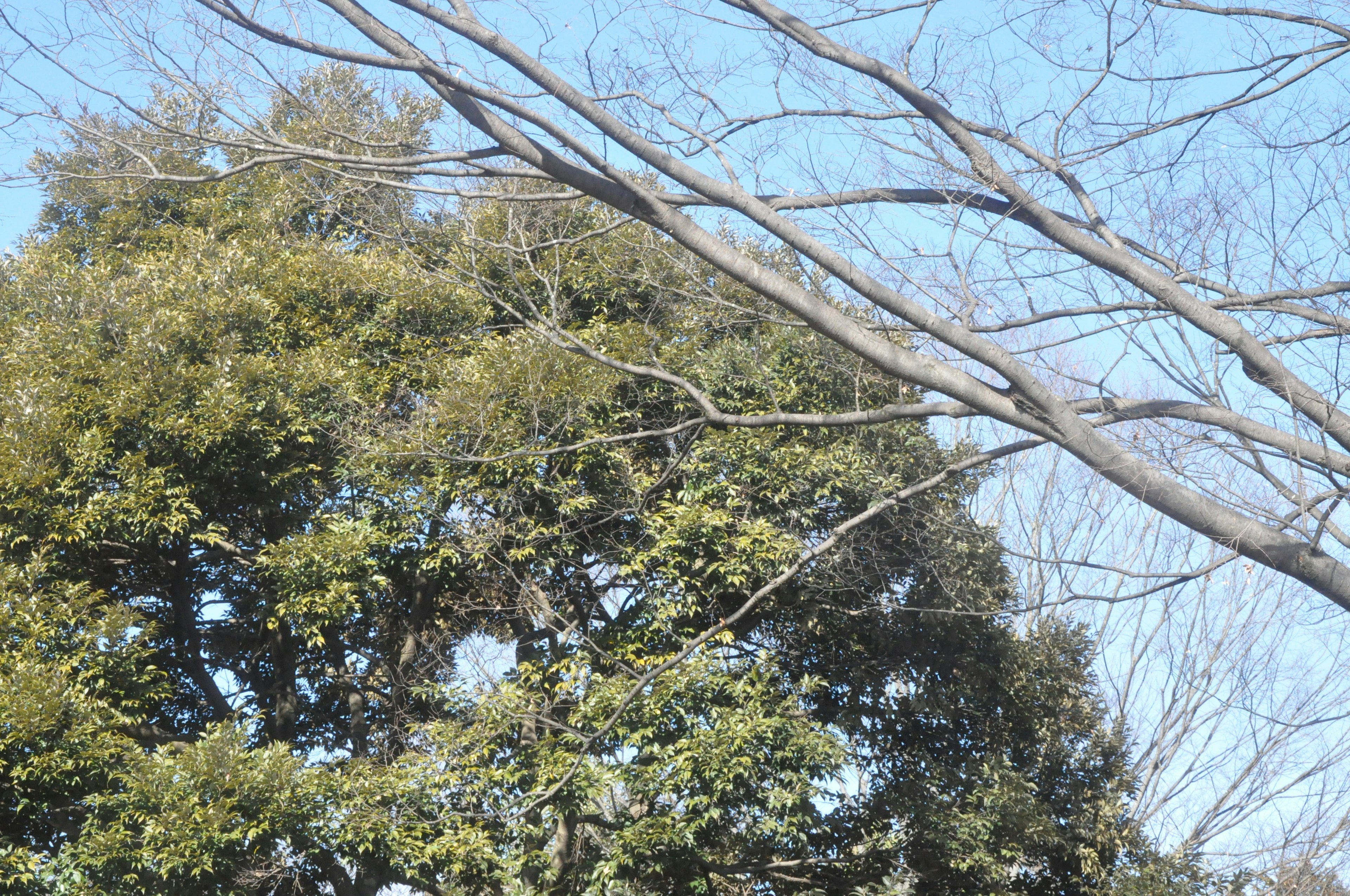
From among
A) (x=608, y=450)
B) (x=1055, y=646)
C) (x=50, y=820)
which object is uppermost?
(x=608, y=450)

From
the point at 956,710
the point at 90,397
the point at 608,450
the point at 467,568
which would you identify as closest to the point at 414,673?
the point at 467,568

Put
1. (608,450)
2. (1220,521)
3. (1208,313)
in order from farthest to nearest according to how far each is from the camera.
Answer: (608,450) → (1208,313) → (1220,521)

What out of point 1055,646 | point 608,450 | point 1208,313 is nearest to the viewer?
point 1208,313

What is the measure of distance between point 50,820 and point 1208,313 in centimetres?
743

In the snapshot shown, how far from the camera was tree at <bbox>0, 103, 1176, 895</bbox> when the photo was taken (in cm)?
693

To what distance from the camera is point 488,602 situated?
8875mm

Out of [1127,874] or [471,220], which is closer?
[471,220]

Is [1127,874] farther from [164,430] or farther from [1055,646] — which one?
[164,430]

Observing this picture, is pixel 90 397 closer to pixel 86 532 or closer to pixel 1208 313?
pixel 86 532

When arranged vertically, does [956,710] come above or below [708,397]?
below

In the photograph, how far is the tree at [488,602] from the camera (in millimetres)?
6934

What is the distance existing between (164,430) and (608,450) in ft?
9.81

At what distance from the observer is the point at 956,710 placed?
340 inches

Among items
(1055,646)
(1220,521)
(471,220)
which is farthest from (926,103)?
(1055,646)
